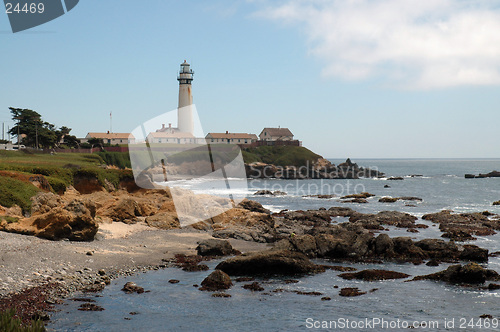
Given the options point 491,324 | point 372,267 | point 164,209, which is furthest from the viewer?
point 164,209

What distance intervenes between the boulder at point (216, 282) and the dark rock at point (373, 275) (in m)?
6.71

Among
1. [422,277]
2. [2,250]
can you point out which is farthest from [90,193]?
[422,277]

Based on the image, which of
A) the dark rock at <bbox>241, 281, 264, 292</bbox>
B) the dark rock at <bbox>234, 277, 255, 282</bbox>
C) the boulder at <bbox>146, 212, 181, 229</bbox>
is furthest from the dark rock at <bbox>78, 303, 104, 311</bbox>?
the boulder at <bbox>146, 212, 181, 229</bbox>

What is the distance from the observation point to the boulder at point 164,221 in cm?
3684

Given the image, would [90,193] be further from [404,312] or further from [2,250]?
[404,312]

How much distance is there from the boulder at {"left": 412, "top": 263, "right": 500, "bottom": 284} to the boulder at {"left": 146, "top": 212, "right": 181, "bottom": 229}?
20875mm

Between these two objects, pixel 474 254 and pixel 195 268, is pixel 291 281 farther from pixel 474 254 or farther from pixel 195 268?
pixel 474 254

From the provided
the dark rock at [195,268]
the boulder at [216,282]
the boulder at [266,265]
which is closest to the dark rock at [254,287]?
the boulder at [216,282]

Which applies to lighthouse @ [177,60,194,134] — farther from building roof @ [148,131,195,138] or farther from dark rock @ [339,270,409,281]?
dark rock @ [339,270,409,281]

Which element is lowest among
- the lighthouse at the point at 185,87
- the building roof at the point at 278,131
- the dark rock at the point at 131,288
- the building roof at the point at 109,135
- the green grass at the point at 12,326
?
the dark rock at the point at 131,288

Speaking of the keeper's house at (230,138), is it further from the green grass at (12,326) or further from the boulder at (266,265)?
the green grass at (12,326)

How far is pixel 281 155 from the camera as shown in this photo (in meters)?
156

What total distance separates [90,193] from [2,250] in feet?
82.6

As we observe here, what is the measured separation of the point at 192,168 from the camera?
427ft
